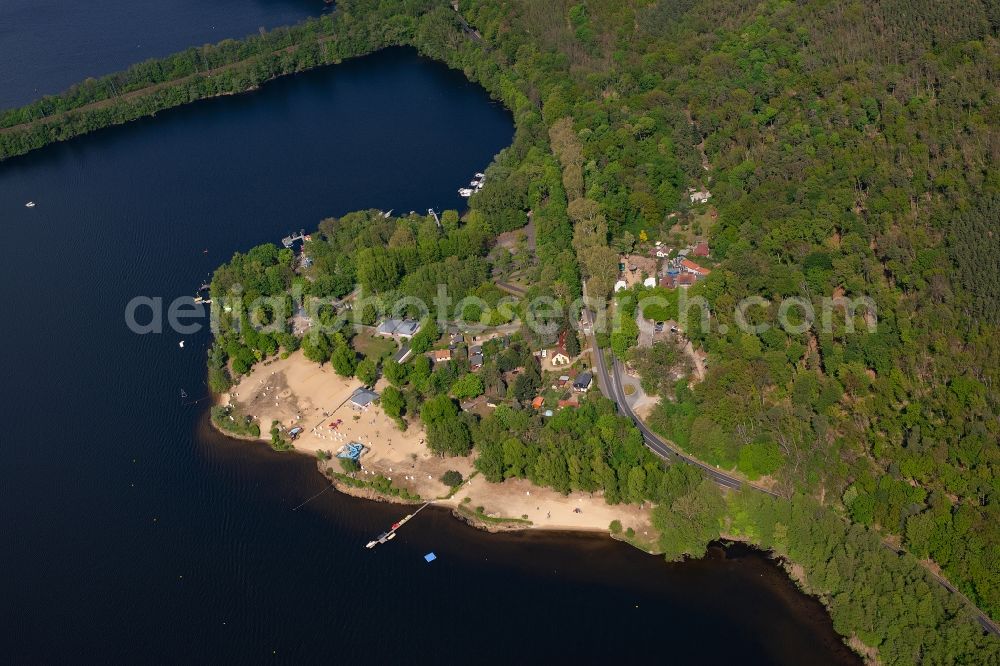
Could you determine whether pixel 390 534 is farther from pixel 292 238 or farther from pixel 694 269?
pixel 292 238

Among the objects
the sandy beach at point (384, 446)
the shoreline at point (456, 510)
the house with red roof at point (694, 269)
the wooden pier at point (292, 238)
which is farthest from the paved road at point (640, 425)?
the wooden pier at point (292, 238)

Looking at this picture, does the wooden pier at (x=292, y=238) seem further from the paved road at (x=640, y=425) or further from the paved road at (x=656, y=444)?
the paved road at (x=640, y=425)

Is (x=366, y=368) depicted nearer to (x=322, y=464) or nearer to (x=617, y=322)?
(x=322, y=464)

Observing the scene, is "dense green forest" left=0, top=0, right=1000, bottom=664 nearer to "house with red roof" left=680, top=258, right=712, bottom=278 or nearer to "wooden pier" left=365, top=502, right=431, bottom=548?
"house with red roof" left=680, top=258, right=712, bottom=278

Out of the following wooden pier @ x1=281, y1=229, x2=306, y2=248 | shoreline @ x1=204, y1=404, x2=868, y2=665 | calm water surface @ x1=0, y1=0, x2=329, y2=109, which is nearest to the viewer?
shoreline @ x1=204, y1=404, x2=868, y2=665

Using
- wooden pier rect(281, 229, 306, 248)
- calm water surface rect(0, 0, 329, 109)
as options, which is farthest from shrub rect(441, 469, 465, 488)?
calm water surface rect(0, 0, 329, 109)

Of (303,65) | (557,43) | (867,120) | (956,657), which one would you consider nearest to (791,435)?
(956,657)
